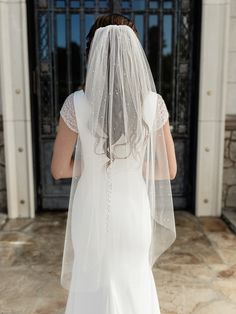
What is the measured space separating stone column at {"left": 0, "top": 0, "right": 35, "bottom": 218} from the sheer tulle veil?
2350 mm

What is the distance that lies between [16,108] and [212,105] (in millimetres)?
1886

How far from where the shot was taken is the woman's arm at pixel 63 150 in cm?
170

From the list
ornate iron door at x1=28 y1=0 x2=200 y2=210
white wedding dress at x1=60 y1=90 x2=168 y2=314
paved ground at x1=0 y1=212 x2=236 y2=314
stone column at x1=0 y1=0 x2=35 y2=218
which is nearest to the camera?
white wedding dress at x1=60 y1=90 x2=168 y2=314

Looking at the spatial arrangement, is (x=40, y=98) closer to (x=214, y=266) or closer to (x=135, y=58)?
(x=214, y=266)

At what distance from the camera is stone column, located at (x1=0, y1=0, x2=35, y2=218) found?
3.92 metres

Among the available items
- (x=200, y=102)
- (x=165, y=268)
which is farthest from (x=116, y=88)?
(x=200, y=102)

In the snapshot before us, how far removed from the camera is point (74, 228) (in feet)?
6.07

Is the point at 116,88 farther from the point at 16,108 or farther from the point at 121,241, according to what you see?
the point at 16,108

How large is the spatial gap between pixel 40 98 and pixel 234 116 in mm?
1948

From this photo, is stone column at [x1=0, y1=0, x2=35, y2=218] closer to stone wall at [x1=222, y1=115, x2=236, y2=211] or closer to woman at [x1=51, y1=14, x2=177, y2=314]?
stone wall at [x1=222, y1=115, x2=236, y2=211]

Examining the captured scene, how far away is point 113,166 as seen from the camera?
1.73 metres

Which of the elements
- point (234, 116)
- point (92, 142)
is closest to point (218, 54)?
point (234, 116)

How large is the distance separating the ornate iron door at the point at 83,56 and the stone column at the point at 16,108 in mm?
211

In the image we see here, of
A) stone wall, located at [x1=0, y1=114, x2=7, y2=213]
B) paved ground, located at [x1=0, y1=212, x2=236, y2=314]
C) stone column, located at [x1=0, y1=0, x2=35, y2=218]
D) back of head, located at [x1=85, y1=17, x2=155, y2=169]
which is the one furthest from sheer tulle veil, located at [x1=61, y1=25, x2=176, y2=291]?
stone wall, located at [x1=0, y1=114, x2=7, y2=213]
